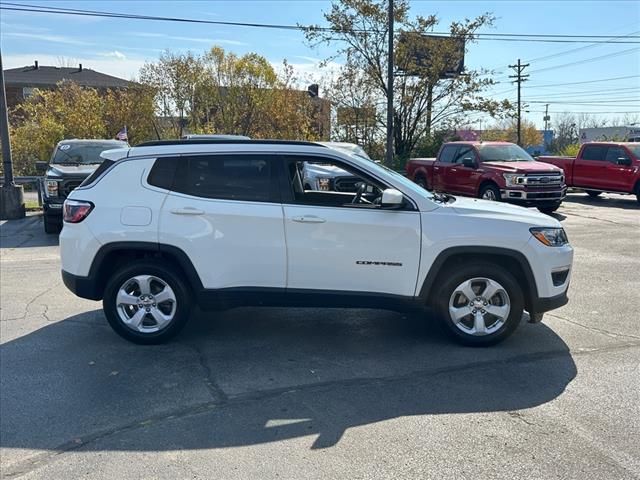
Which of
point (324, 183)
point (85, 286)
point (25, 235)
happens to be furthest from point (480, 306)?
point (25, 235)

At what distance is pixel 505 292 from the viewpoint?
4.93 meters

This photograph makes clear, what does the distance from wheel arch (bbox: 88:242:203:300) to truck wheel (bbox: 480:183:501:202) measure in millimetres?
11035

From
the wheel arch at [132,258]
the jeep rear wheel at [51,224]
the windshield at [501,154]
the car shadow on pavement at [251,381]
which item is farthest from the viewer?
the windshield at [501,154]

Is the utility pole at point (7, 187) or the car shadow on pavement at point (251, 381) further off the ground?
the utility pole at point (7, 187)

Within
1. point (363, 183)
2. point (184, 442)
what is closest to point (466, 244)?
point (363, 183)

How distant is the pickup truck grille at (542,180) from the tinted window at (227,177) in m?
10.5

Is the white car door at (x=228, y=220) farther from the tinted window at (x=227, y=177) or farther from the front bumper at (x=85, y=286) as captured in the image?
the front bumper at (x=85, y=286)

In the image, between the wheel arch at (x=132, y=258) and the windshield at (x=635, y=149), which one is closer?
the wheel arch at (x=132, y=258)

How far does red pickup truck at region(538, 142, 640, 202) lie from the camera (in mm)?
16750

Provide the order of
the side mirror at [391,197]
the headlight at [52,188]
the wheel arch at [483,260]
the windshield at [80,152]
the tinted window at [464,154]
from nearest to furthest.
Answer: the side mirror at [391,197] < the wheel arch at [483,260] < the headlight at [52,188] < the windshield at [80,152] < the tinted window at [464,154]

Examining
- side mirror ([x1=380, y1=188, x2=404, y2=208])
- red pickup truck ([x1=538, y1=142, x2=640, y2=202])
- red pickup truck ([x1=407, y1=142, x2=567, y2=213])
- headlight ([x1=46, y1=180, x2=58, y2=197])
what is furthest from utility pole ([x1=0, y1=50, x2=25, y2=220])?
red pickup truck ([x1=538, y1=142, x2=640, y2=202])

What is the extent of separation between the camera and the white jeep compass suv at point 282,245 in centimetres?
484

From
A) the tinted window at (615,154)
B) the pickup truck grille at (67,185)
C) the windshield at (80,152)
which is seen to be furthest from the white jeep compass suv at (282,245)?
the tinted window at (615,154)

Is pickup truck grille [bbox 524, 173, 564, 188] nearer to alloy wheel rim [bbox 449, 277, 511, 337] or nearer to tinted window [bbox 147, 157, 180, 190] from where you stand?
alloy wheel rim [bbox 449, 277, 511, 337]
